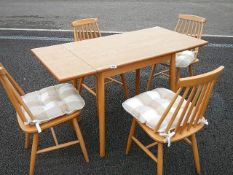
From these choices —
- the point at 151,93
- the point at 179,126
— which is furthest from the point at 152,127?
the point at 151,93

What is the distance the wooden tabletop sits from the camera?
194 centimetres

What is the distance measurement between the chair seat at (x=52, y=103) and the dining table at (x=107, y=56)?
0.63 ft

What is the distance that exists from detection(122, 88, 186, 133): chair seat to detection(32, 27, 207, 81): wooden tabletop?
0.29 m

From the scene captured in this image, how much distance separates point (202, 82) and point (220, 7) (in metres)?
6.06

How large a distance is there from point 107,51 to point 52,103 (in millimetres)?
608

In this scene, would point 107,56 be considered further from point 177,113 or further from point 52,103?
point 177,113

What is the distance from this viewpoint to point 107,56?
7.04ft

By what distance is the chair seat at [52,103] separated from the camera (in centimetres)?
191

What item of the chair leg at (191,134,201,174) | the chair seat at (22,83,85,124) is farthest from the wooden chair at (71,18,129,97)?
the chair leg at (191,134,201,174)

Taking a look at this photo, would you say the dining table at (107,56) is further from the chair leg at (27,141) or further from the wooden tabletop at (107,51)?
the chair leg at (27,141)

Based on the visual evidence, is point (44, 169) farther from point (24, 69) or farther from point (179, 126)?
point (24, 69)

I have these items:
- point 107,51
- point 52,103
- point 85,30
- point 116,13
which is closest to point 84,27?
point 85,30

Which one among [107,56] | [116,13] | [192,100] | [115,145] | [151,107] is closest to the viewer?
[192,100]

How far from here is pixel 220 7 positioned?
6.86m
